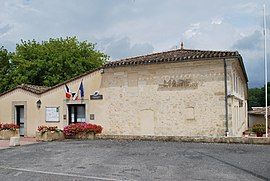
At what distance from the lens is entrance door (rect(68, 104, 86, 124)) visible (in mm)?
20562

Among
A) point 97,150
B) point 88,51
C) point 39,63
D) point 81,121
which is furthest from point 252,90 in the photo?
point 97,150

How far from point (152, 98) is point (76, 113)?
524cm

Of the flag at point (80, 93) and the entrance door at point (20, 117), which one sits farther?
the entrance door at point (20, 117)

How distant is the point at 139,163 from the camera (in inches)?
416

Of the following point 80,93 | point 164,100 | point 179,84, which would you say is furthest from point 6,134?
point 179,84

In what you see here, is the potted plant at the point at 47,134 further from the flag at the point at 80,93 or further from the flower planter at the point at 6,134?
the flower planter at the point at 6,134

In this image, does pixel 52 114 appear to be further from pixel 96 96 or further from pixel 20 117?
pixel 96 96

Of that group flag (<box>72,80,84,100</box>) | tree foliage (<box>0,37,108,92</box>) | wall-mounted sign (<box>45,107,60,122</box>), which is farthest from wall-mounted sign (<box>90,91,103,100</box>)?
tree foliage (<box>0,37,108,92</box>)

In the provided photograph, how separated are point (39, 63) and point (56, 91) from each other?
53.8 ft

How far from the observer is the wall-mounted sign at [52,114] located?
69.2 ft

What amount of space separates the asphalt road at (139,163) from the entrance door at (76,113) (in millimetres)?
5833

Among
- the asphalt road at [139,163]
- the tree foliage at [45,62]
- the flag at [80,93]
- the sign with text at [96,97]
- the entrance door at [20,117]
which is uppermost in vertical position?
the tree foliage at [45,62]

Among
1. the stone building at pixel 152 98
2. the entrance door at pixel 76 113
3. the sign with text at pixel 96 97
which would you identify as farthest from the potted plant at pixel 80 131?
the sign with text at pixel 96 97

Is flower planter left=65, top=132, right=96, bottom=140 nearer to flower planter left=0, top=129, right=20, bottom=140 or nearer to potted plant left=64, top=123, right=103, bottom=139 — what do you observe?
potted plant left=64, top=123, right=103, bottom=139
